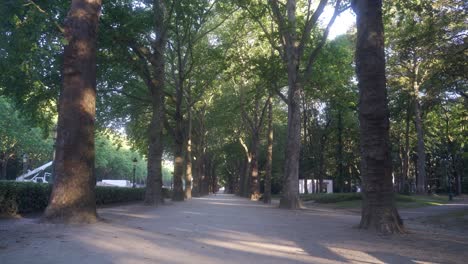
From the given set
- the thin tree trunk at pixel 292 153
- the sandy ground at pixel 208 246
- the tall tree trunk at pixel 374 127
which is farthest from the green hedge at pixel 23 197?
the thin tree trunk at pixel 292 153

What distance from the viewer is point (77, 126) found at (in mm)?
11781

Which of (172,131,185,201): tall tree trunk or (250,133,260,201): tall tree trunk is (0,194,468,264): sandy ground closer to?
(172,131,185,201): tall tree trunk

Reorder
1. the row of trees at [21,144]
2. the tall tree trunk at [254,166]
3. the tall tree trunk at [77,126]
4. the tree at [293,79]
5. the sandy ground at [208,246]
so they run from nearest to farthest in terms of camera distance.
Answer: the sandy ground at [208,246]
the tall tree trunk at [77,126]
the tree at [293,79]
the tall tree trunk at [254,166]
the row of trees at [21,144]

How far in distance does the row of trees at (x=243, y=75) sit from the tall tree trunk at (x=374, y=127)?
0.03 metres

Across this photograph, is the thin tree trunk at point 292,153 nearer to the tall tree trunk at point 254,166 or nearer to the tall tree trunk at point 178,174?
the tall tree trunk at point 178,174

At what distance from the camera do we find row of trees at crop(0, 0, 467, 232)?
11852 millimetres

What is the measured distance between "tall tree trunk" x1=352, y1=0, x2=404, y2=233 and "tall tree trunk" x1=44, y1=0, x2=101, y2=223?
283 inches

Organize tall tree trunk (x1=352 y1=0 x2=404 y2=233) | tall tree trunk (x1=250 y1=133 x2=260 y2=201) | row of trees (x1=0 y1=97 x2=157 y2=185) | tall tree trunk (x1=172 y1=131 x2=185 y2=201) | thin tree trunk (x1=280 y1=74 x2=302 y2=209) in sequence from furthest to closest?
row of trees (x1=0 y1=97 x2=157 y2=185) < tall tree trunk (x1=250 y1=133 x2=260 y2=201) < tall tree trunk (x1=172 y1=131 x2=185 y2=201) < thin tree trunk (x1=280 y1=74 x2=302 y2=209) < tall tree trunk (x1=352 y1=0 x2=404 y2=233)

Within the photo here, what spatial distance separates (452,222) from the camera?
15531mm

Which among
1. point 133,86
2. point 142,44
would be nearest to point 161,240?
point 142,44

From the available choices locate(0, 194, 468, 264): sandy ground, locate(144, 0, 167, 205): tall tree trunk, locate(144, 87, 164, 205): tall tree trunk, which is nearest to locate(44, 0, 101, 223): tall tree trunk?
locate(0, 194, 468, 264): sandy ground

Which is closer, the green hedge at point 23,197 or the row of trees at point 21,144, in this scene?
the green hedge at point 23,197

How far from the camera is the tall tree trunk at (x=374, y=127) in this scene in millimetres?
11414

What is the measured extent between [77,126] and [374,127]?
7.78 metres
